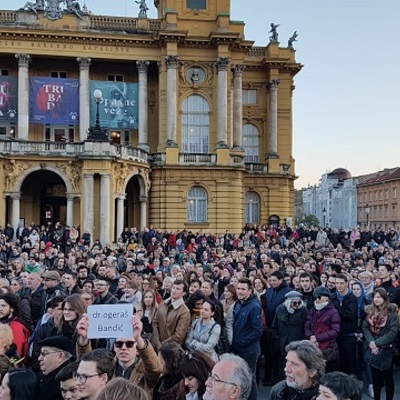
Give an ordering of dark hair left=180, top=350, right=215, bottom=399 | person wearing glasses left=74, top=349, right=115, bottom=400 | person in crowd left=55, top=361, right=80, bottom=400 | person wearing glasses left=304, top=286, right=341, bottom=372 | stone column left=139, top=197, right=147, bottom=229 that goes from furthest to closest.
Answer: stone column left=139, top=197, right=147, bottom=229 → person wearing glasses left=304, top=286, right=341, bottom=372 → dark hair left=180, top=350, right=215, bottom=399 → person in crowd left=55, top=361, right=80, bottom=400 → person wearing glasses left=74, top=349, right=115, bottom=400

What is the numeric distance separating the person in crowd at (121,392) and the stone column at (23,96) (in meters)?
35.5

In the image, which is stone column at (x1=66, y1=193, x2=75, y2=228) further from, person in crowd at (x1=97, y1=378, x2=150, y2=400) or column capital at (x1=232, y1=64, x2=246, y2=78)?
person in crowd at (x1=97, y1=378, x2=150, y2=400)

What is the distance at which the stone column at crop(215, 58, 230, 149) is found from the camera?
39000 mm

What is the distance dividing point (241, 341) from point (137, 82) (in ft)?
111

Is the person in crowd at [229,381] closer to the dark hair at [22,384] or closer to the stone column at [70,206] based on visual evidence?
the dark hair at [22,384]

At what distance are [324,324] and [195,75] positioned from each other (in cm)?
3311

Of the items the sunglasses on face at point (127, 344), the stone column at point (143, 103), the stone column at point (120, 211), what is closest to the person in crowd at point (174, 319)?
the sunglasses on face at point (127, 344)

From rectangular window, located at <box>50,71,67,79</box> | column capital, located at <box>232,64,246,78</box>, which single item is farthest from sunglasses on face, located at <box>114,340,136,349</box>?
column capital, located at <box>232,64,246,78</box>

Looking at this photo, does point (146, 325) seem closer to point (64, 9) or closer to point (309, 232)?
point (309, 232)

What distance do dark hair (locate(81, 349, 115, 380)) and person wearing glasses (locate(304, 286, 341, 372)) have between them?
4.19 metres

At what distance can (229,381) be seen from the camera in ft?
14.9

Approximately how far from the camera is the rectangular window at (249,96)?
4547cm

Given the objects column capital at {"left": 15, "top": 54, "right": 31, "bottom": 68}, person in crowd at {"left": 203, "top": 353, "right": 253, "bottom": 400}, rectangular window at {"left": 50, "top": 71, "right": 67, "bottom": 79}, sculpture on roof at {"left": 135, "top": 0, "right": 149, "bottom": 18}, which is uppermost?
sculpture on roof at {"left": 135, "top": 0, "right": 149, "bottom": 18}

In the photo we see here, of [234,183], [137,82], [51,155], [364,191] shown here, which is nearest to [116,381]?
[51,155]
